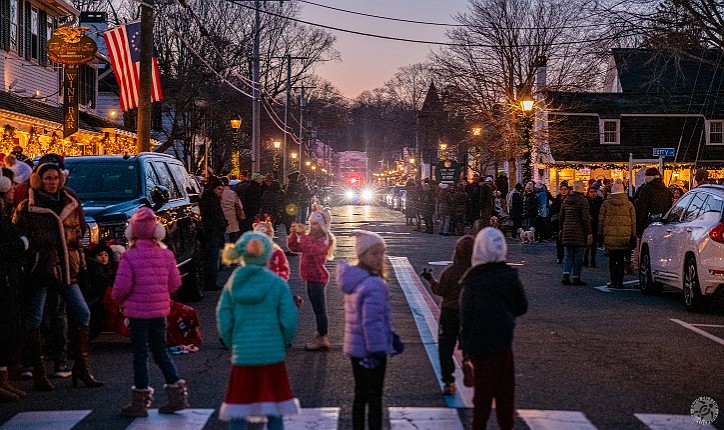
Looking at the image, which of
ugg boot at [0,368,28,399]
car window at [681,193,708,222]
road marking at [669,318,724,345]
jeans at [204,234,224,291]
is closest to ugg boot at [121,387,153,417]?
ugg boot at [0,368,28,399]

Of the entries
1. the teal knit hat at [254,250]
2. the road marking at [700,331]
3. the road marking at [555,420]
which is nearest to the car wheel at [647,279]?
the road marking at [700,331]

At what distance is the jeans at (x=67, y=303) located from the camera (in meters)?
8.83

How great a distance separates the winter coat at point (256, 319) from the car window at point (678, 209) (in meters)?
10.8

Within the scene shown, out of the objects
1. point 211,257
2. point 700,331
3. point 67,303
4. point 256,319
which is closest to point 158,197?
point 211,257

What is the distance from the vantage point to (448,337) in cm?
821

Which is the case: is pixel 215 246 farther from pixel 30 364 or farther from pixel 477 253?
pixel 477 253

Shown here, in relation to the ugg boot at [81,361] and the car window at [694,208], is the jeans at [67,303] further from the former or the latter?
the car window at [694,208]

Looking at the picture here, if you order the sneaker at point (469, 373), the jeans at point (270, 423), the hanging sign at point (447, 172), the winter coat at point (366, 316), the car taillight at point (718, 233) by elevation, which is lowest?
the jeans at point (270, 423)

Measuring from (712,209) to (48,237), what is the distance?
31.0 feet

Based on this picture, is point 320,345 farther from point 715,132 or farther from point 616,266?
point 715,132

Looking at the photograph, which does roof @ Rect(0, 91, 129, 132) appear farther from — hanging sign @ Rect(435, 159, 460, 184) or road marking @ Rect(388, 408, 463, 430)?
road marking @ Rect(388, 408, 463, 430)

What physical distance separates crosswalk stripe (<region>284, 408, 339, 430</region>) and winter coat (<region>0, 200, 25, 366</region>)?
2.55 meters

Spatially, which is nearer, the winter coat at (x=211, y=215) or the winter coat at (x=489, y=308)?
the winter coat at (x=489, y=308)

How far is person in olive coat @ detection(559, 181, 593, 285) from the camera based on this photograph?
16984 millimetres
